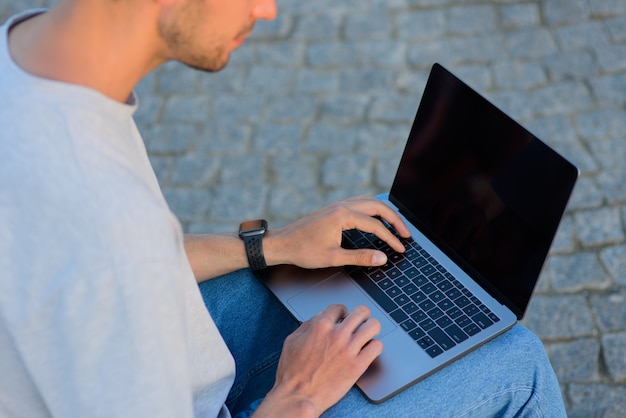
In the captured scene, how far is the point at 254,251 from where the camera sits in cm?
217

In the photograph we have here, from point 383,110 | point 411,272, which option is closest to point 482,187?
point 411,272

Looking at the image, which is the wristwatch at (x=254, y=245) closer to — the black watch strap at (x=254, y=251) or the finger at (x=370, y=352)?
the black watch strap at (x=254, y=251)

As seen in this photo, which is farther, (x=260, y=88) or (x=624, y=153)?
(x=260, y=88)

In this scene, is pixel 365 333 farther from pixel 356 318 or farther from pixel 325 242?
pixel 325 242

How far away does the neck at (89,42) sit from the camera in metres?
1.51

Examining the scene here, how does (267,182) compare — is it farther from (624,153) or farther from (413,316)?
(413,316)

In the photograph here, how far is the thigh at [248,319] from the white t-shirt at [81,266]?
2.20ft

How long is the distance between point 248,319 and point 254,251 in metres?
0.18

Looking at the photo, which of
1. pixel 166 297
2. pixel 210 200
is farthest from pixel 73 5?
pixel 210 200

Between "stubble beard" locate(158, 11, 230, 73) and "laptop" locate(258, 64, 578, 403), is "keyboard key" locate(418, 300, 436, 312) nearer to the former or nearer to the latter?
"laptop" locate(258, 64, 578, 403)

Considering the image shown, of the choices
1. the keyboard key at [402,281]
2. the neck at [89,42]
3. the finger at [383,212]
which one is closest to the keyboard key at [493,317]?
the keyboard key at [402,281]

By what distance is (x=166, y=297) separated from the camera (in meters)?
1.43

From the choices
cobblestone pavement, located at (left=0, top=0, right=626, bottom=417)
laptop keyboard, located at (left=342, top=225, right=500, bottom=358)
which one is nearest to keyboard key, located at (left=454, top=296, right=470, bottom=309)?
laptop keyboard, located at (left=342, top=225, right=500, bottom=358)

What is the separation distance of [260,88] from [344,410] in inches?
106
